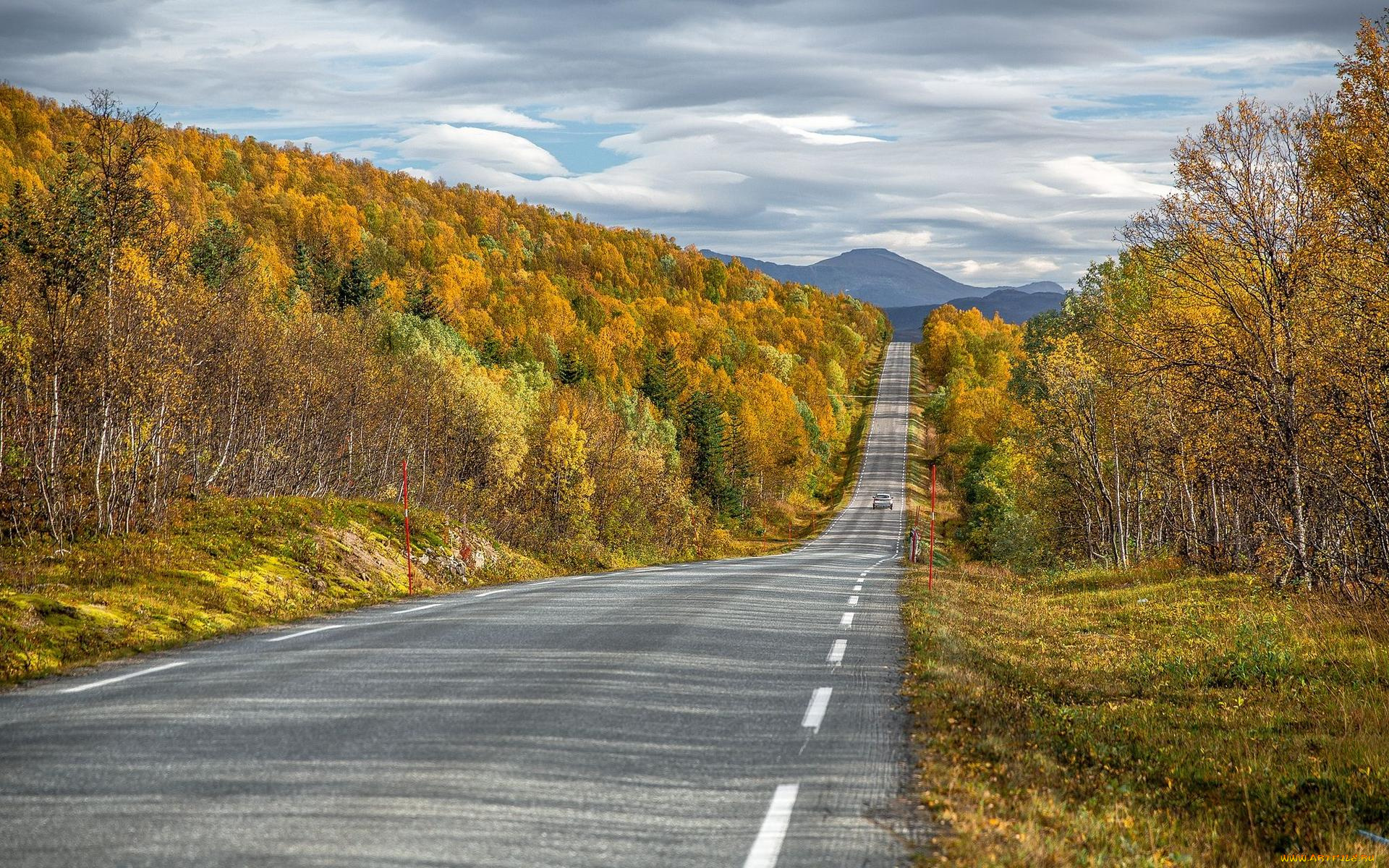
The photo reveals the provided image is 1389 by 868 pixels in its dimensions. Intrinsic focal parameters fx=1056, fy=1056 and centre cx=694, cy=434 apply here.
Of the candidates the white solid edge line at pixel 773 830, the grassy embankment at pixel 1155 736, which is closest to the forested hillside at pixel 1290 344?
the grassy embankment at pixel 1155 736

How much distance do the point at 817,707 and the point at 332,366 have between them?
90.6ft

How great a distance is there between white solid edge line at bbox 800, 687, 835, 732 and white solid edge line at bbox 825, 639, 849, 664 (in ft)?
4.90

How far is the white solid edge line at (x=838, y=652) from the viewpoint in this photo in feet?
33.1

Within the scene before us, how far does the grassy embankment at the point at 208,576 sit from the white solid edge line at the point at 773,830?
21.8ft

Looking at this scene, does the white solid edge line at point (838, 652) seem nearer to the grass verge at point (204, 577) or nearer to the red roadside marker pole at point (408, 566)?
the grass verge at point (204, 577)

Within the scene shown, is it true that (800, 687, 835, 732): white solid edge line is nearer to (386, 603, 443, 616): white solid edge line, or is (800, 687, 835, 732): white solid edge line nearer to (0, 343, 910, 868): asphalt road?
(0, 343, 910, 868): asphalt road

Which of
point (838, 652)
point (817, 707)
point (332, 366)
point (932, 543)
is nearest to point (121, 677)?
point (817, 707)

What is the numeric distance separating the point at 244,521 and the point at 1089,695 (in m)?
13.4

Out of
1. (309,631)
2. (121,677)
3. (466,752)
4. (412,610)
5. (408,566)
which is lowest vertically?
(408,566)

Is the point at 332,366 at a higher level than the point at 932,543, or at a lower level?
higher

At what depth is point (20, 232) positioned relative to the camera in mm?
35719

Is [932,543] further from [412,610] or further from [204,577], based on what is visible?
[204,577]

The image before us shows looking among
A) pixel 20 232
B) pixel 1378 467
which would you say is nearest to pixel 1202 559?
pixel 1378 467

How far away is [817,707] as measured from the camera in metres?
7.77
